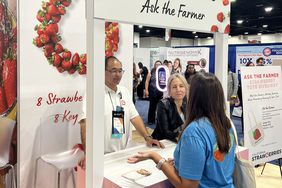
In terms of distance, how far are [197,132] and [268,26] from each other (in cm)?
1646

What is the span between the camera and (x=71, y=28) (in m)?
2.76

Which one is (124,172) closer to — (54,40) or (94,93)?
(94,93)

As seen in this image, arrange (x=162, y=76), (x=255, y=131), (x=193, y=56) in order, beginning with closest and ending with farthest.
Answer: (x=255, y=131) → (x=193, y=56) → (x=162, y=76)

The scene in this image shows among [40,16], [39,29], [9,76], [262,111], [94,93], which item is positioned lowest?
[262,111]

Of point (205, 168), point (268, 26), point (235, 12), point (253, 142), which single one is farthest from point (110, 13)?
point (268, 26)

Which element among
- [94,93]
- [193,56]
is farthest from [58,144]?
[193,56]

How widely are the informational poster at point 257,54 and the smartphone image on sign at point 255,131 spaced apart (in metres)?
→ 2.69

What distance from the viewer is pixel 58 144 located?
2811 mm

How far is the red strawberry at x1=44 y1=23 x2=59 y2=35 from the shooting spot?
2.59 meters

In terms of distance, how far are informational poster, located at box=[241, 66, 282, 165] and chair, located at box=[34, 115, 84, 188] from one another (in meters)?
1.77

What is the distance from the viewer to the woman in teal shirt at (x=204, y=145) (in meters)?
1.23

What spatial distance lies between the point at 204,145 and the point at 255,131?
7.38ft

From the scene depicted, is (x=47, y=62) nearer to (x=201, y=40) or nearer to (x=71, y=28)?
(x=71, y=28)

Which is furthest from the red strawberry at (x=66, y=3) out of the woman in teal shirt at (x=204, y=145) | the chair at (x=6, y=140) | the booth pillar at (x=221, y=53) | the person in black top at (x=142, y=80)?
the person in black top at (x=142, y=80)
